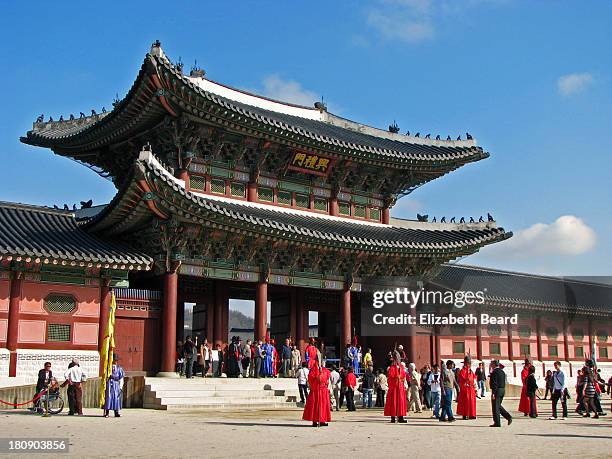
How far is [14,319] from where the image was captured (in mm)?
24156

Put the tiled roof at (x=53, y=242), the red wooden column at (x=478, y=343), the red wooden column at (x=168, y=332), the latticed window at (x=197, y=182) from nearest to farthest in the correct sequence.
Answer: the tiled roof at (x=53, y=242)
the red wooden column at (x=168, y=332)
the latticed window at (x=197, y=182)
the red wooden column at (x=478, y=343)

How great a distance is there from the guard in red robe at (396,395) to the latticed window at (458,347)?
645 inches

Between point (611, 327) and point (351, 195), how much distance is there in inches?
826

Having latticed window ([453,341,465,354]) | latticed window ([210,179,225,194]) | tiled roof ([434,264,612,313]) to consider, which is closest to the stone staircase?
latticed window ([210,179,225,194])

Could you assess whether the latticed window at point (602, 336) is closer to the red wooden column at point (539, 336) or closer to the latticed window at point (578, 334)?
the latticed window at point (578, 334)

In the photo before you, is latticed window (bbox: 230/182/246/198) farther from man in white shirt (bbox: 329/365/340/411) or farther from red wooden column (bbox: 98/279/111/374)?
man in white shirt (bbox: 329/365/340/411)

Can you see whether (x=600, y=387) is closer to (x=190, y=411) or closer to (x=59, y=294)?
(x=190, y=411)

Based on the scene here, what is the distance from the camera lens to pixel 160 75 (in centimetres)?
2553

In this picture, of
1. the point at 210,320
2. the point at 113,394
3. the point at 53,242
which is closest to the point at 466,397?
the point at 113,394

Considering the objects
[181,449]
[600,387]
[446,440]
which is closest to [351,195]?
[600,387]

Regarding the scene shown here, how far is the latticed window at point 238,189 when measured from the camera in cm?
3067

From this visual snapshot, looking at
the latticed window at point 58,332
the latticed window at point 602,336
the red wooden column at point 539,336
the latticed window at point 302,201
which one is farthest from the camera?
the latticed window at point 602,336

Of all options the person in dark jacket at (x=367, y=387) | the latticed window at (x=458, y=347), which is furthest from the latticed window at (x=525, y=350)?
the person in dark jacket at (x=367, y=387)

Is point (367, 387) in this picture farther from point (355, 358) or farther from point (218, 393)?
point (218, 393)
